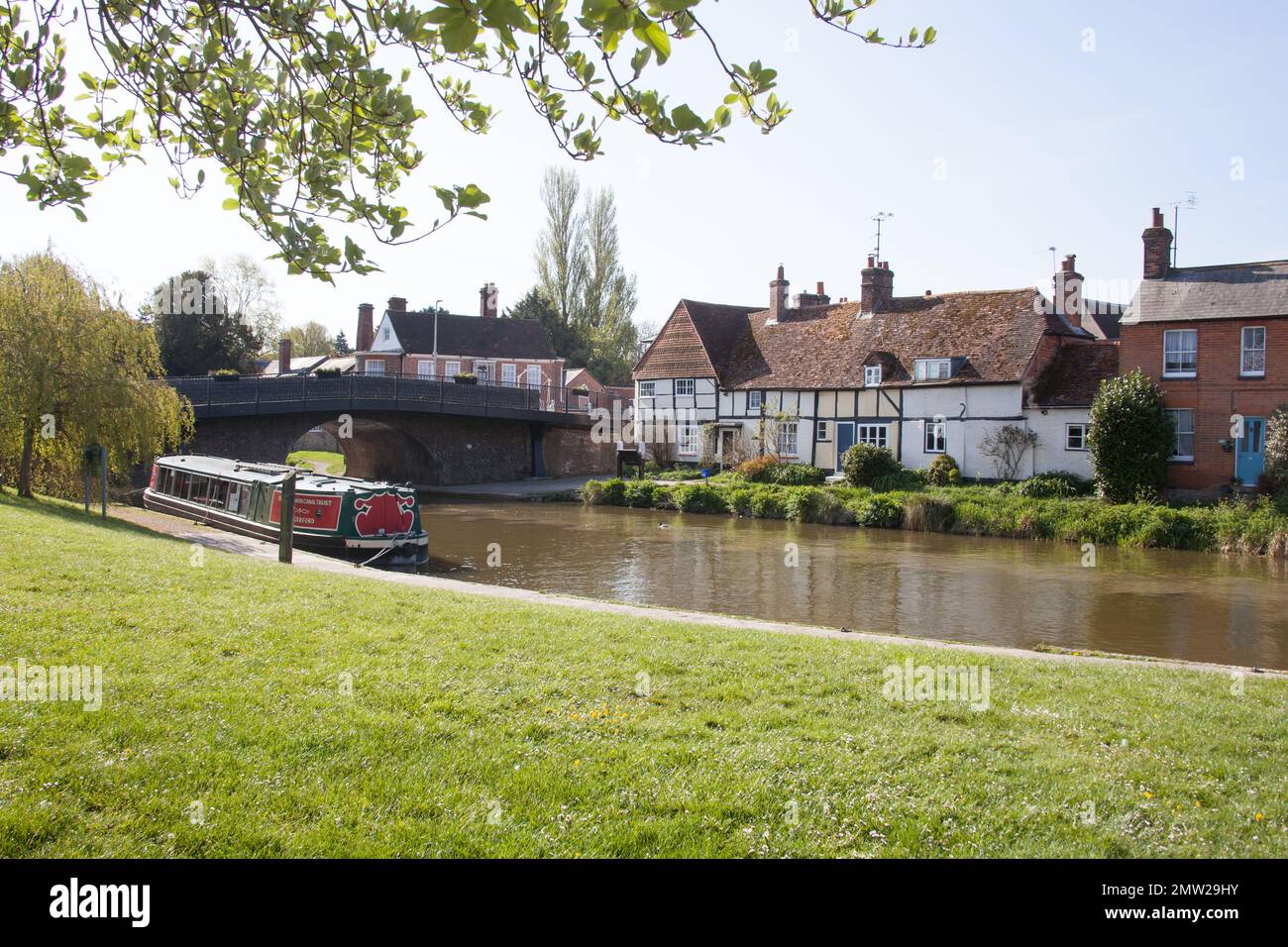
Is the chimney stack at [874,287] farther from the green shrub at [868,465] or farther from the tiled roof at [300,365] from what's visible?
the tiled roof at [300,365]

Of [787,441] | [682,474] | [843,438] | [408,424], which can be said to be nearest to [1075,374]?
[843,438]

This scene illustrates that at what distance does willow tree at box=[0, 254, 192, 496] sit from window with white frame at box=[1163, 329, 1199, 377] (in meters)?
25.5

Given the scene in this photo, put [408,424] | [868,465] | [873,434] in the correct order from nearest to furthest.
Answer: [868,465] → [873,434] → [408,424]

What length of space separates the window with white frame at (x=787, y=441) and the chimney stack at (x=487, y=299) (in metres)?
27.3

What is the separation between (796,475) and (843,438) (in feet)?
12.1

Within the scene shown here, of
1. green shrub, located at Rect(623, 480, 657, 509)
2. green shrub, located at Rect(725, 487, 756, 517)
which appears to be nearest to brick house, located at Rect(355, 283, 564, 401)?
green shrub, located at Rect(623, 480, 657, 509)

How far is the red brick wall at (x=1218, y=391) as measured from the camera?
80.7 ft

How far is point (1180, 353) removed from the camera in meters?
26.0

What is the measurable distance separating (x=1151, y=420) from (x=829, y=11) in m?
24.4

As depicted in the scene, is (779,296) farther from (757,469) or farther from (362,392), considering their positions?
(362,392)

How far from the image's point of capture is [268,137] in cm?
491

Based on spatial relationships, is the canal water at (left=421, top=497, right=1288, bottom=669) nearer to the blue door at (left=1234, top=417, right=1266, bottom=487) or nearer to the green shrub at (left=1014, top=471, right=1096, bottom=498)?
the green shrub at (left=1014, top=471, right=1096, bottom=498)

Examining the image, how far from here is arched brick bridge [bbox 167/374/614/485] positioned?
3198 centimetres
